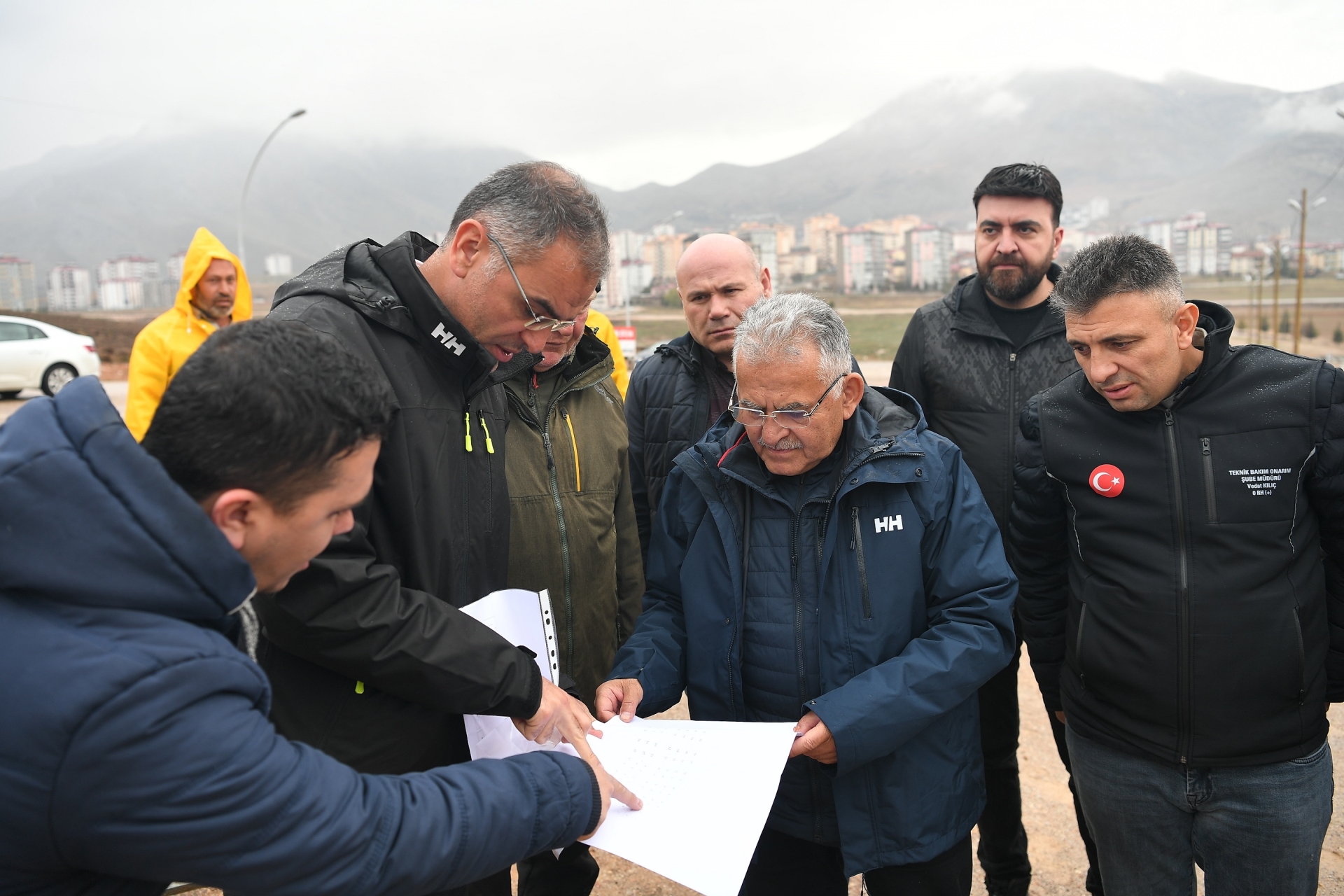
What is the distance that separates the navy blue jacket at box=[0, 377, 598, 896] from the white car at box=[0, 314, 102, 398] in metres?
20.1

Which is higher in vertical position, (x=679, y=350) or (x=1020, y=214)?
(x=1020, y=214)

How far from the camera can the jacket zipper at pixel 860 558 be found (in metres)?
2.04

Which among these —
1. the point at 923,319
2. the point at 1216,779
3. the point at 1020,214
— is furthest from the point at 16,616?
the point at 1020,214

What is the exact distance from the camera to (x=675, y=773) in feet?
6.14

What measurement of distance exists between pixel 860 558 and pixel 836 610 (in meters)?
0.14

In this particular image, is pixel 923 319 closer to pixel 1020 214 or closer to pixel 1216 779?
pixel 1020 214

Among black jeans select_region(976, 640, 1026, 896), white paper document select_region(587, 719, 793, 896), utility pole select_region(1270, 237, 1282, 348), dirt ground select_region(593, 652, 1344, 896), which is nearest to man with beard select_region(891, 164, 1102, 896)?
black jeans select_region(976, 640, 1026, 896)

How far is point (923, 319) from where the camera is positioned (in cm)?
349

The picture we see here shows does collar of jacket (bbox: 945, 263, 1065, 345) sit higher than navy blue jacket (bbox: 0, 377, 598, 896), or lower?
higher

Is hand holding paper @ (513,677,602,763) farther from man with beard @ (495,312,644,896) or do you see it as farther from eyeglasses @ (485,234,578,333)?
eyeglasses @ (485,234,578,333)

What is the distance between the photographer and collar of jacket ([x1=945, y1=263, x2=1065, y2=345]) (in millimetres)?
3250

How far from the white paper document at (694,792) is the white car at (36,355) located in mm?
19826

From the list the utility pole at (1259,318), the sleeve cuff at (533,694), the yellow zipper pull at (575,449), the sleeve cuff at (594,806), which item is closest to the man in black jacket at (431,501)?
the sleeve cuff at (533,694)

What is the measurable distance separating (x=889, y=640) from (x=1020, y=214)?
2112 mm
